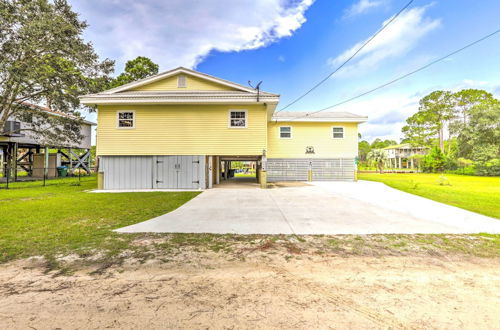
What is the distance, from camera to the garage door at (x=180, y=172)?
40.0 feet

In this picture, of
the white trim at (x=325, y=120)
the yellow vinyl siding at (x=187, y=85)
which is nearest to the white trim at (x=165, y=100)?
the yellow vinyl siding at (x=187, y=85)

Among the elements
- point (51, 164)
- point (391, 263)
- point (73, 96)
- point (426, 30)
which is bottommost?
point (391, 263)

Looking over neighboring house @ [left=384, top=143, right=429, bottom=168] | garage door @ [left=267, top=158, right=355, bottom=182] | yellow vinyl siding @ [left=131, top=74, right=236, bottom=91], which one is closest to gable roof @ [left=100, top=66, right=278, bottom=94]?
yellow vinyl siding @ [left=131, top=74, right=236, bottom=91]

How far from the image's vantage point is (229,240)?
14.0 ft

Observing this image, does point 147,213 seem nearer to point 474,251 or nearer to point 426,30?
point 474,251

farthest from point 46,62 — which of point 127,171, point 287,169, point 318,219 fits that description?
point 318,219

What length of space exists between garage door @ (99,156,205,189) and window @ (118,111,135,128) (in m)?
1.89

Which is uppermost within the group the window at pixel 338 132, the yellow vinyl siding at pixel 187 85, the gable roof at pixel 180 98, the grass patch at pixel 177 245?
the yellow vinyl siding at pixel 187 85

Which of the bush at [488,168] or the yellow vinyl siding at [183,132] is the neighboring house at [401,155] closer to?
the bush at [488,168]

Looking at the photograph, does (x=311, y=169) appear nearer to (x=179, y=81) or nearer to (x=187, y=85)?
(x=187, y=85)

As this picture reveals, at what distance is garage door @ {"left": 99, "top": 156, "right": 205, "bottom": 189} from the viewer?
1217 cm

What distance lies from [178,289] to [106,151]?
12.2 metres

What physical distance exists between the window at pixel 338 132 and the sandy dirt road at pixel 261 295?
14373mm

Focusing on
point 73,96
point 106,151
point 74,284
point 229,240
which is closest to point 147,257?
point 74,284
